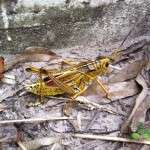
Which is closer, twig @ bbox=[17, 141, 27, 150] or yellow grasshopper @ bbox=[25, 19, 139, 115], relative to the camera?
twig @ bbox=[17, 141, 27, 150]

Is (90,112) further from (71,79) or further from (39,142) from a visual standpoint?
(39,142)

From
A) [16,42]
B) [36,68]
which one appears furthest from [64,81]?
[16,42]

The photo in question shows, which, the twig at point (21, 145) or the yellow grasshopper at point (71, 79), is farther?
the yellow grasshopper at point (71, 79)

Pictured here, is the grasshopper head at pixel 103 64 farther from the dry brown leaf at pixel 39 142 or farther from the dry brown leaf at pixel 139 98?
the dry brown leaf at pixel 39 142

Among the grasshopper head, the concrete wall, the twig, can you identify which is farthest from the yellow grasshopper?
the twig

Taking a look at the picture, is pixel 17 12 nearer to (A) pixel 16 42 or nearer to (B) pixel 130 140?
(A) pixel 16 42

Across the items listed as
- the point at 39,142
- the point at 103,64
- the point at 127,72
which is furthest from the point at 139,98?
the point at 39,142

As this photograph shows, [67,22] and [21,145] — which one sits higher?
[67,22]

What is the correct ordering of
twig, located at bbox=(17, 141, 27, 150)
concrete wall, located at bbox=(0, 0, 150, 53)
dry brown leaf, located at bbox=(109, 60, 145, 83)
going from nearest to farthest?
twig, located at bbox=(17, 141, 27, 150), concrete wall, located at bbox=(0, 0, 150, 53), dry brown leaf, located at bbox=(109, 60, 145, 83)

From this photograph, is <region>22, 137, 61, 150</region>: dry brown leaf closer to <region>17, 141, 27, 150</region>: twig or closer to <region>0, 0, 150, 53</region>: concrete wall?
<region>17, 141, 27, 150</region>: twig

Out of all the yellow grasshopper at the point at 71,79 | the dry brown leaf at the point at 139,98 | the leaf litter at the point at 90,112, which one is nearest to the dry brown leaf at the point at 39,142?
the leaf litter at the point at 90,112
